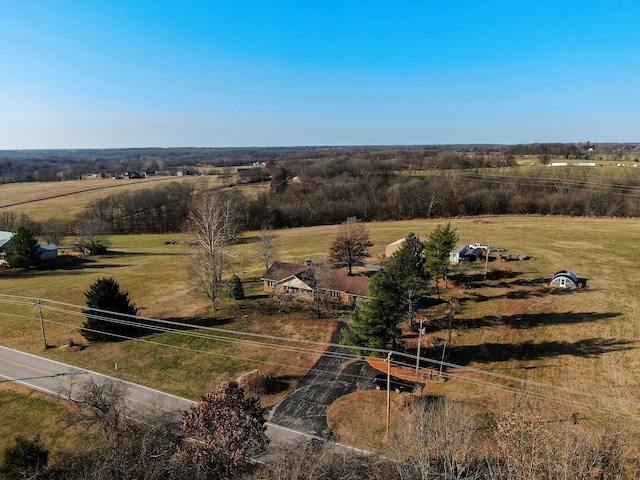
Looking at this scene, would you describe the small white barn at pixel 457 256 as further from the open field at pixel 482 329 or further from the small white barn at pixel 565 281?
the small white barn at pixel 565 281

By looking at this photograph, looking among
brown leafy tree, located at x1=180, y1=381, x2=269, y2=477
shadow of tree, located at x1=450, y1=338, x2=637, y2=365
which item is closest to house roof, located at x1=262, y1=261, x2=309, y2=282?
shadow of tree, located at x1=450, y1=338, x2=637, y2=365

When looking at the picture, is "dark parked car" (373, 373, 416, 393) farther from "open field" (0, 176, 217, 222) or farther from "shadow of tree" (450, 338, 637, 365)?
"open field" (0, 176, 217, 222)

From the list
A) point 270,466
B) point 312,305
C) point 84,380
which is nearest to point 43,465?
point 270,466

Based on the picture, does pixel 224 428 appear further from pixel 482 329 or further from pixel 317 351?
pixel 482 329

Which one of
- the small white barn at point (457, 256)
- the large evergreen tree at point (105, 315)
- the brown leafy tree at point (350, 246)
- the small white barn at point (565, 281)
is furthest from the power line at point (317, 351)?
the small white barn at point (457, 256)

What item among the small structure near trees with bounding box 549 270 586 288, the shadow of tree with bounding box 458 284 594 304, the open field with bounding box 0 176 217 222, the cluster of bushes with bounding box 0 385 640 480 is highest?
the open field with bounding box 0 176 217 222

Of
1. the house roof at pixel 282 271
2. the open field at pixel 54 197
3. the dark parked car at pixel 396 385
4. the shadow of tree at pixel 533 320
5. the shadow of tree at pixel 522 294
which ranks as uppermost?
the open field at pixel 54 197

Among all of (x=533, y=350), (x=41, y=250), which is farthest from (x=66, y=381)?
(x=41, y=250)
